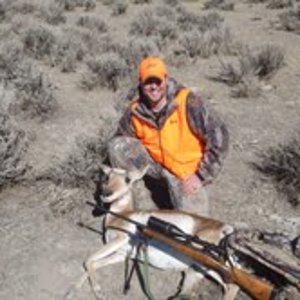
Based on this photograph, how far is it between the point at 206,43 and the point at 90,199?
573 cm

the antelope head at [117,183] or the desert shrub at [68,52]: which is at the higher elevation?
the antelope head at [117,183]

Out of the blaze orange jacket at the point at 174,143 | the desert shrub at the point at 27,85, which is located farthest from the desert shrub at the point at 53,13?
the blaze orange jacket at the point at 174,143

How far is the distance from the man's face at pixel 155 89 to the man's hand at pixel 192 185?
725 millimetres

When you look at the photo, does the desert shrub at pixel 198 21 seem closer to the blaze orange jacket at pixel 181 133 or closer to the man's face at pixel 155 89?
the blaze orange jacket at pixel 181 133

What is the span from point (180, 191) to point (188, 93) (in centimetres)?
85

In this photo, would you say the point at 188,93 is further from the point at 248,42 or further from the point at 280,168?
the point at 248,42

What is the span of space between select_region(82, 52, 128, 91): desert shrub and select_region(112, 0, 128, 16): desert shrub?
20.5ft

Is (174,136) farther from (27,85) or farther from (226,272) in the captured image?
(27,85)

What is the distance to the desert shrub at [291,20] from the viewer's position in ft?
40.3

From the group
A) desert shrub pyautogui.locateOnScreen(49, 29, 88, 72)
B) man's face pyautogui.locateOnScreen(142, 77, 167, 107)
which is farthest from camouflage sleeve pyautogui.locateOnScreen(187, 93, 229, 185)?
desert shrub pyautogui.locateOnScreen(49, 29, 88, 72)

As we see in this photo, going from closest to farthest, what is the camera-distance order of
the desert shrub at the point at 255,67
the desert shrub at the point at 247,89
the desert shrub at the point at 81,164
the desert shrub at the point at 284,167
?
the desert shrub at the point at 284,167 → the desert shrub at the point at 81,164 → the desert shrub at the point at 247,89 → the desert shrub at the point at 255,67

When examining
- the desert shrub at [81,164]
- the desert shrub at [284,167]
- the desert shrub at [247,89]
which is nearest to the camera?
the desert shrub at [284,167]

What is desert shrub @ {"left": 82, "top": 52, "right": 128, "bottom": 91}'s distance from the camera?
926 cm

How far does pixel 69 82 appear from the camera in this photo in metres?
9.80
